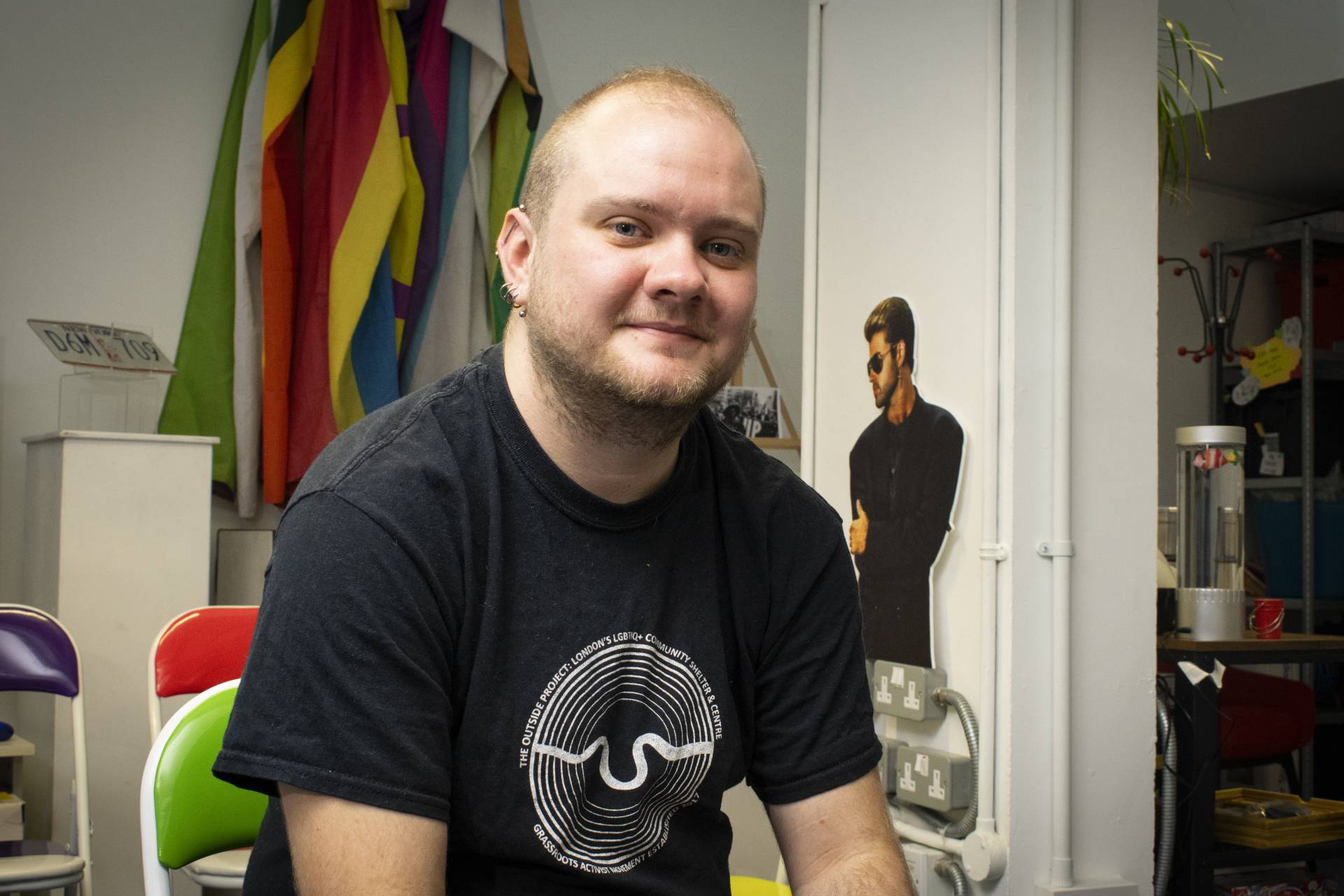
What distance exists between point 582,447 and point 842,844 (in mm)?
439

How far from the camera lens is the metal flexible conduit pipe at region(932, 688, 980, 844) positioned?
2.29m

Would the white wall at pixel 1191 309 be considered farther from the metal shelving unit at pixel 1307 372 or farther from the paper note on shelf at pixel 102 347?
the paper note on shelf at pixel 102 347

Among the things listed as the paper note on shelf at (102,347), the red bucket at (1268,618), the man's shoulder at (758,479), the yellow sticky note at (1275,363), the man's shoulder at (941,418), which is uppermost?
the yellow sticky note at (1275,363)

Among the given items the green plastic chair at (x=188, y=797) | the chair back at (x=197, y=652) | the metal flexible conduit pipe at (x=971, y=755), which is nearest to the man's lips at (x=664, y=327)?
the green plastic chair at (x=188, y=797)

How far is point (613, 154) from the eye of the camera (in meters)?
1.06

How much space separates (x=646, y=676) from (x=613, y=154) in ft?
1.48

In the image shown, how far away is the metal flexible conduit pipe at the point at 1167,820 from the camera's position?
2.54 m

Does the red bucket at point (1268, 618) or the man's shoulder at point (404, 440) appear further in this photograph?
the red bucket at point (1268, 618)

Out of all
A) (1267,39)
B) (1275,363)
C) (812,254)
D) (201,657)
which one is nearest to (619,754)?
(201,657)

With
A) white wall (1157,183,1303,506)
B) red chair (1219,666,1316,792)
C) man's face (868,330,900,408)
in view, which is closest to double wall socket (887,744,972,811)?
man's face (868,330,900,408)

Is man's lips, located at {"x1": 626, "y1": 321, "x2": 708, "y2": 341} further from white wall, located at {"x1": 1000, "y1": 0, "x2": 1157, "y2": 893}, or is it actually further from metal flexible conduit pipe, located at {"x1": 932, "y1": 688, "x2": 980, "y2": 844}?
metal flexible conduit pipe, located at {"x1": 932, "y1": 688, "x2": 980, "y2": 844}

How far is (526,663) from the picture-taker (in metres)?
1.01

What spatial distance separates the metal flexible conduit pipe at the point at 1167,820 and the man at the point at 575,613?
1653 millimetres

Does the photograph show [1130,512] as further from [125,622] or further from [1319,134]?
[1319,134]
